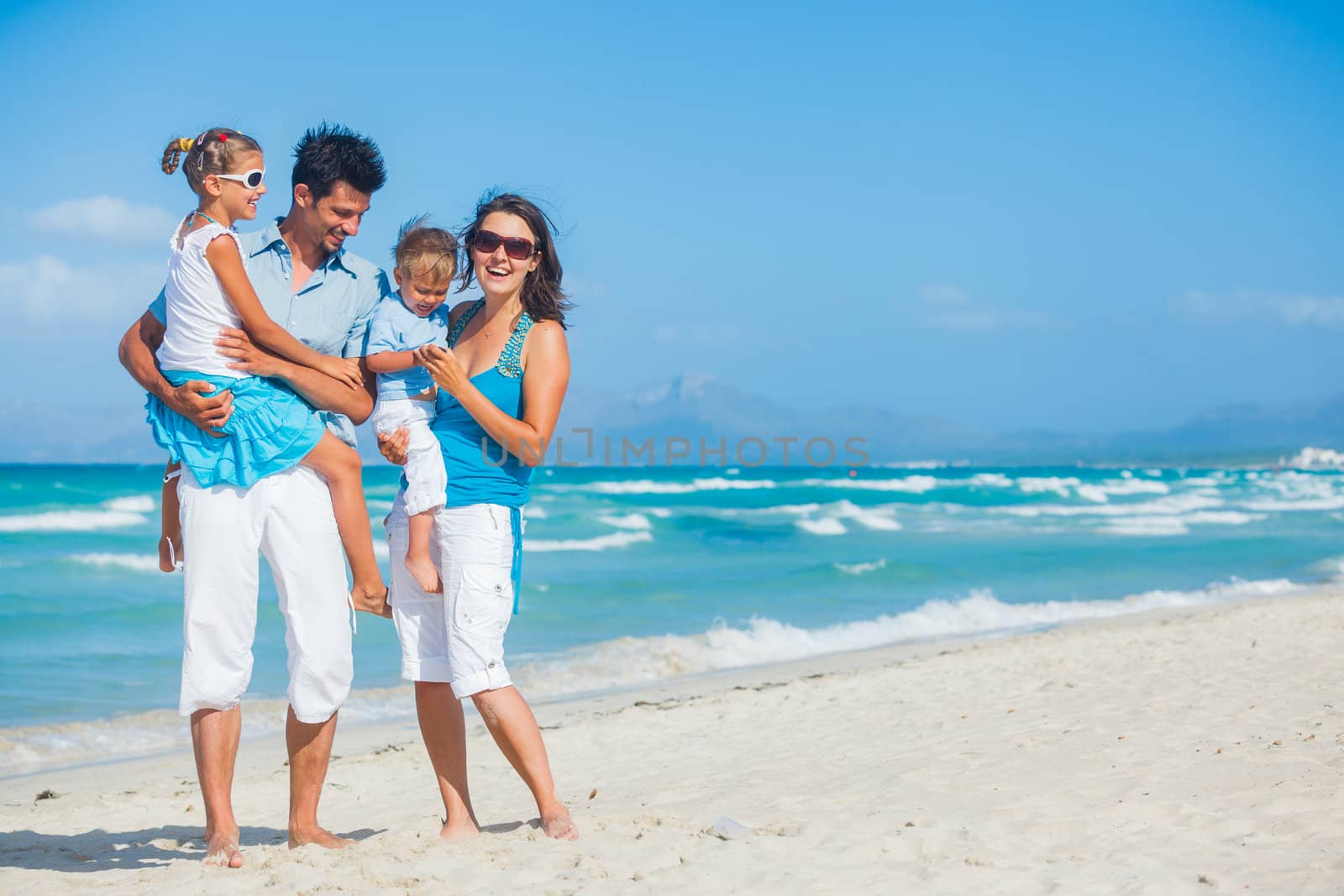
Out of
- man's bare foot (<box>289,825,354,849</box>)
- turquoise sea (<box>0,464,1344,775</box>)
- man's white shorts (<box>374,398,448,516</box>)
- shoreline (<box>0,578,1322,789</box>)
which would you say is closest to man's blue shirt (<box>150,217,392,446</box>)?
man's white shorts (<box>374,398,448,516</box>)

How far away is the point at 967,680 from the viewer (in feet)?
25.1

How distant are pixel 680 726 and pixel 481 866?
3.56m

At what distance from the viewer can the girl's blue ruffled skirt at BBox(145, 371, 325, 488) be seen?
3.37m

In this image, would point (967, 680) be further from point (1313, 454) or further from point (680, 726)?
point (1313, 454)

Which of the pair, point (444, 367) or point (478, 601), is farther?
point (478, 601)

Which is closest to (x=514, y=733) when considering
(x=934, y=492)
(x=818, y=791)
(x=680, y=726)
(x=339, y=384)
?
(x=339, y=384)

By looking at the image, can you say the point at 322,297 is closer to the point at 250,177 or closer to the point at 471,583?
the point at 250,177

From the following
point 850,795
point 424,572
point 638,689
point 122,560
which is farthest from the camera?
point 122,560

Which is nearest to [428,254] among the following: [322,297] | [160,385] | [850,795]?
[322,297]

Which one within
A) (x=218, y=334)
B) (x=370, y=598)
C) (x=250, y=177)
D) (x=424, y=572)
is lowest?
(x=370, y=598)

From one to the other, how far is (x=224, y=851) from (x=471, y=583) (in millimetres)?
1202

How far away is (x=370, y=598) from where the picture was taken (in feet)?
12.3

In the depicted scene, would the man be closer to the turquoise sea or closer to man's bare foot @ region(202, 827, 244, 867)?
man's bare foot @ region(202, 827, 244, 867)

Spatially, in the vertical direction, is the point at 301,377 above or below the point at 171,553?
above
